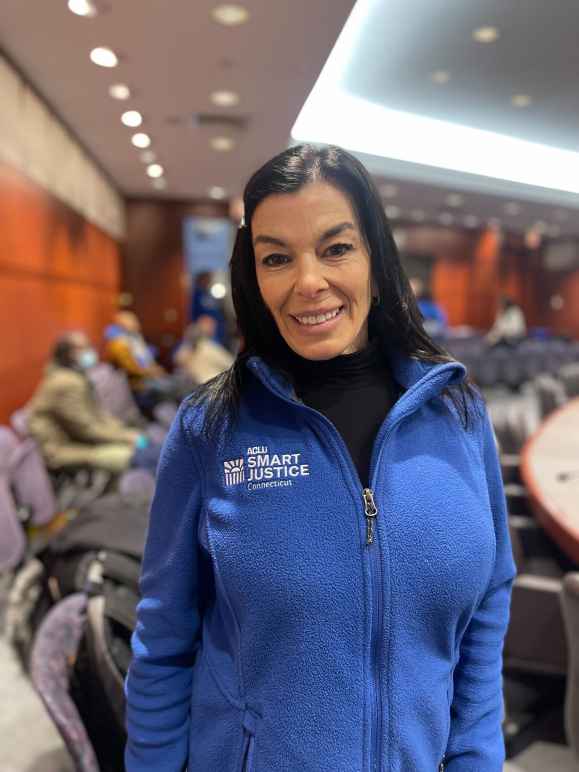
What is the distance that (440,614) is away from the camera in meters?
0.86

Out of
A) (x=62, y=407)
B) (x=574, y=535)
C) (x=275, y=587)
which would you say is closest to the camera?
(x=275, y=587)

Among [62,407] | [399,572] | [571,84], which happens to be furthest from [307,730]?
[571,84]

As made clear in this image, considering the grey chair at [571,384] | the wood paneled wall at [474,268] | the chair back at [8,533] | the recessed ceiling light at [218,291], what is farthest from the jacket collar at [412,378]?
the wood paneled wall at [474,268]

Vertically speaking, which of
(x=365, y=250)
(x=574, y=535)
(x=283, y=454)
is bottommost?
(x=574, y=535)

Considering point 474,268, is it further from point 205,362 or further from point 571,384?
point 205,362

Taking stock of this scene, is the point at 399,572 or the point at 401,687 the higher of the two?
the point at 399,572

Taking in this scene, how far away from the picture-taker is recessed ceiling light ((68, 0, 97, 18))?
3719 mm

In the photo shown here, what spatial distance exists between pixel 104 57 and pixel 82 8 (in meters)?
0.77

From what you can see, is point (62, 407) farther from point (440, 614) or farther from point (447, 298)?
point (447, 298)

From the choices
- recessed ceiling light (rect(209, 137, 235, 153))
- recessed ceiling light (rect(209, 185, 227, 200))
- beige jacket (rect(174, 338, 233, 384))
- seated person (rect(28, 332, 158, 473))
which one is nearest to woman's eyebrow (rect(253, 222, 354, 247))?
seated person (rect(28, 332, 158, 473))

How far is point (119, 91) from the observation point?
5297mm

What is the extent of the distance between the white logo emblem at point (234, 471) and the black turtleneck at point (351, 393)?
0.47 ft

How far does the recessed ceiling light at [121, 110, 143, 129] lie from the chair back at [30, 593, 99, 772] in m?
5.52

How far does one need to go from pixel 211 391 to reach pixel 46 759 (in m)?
1.79
